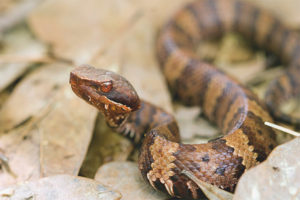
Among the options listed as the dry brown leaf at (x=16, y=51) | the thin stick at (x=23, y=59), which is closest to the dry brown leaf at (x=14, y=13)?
the dry brown leaf at (x=16, y=51)

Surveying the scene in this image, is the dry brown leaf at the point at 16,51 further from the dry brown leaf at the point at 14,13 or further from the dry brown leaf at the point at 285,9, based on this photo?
the dry brown leaf at the point at 285,9

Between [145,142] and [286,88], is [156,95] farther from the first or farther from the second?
[286,88]

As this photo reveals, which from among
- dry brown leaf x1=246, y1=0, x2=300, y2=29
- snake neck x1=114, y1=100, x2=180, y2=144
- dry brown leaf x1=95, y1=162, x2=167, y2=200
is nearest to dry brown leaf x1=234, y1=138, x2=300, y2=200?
dry brown leaf x1=95, y1=162, x2=167, y2=200

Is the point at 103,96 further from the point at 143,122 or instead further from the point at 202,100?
the point at 202,100

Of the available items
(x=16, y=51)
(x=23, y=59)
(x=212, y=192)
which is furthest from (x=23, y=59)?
(x=212, y=192)

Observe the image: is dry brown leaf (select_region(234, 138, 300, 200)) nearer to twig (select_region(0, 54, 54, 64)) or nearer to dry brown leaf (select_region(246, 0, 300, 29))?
twig (select_region(0, 54, 54, 64))

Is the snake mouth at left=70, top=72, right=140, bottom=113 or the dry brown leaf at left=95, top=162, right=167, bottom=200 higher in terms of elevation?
the snake mouth at left=70, top=72, right=140, bottom=113
